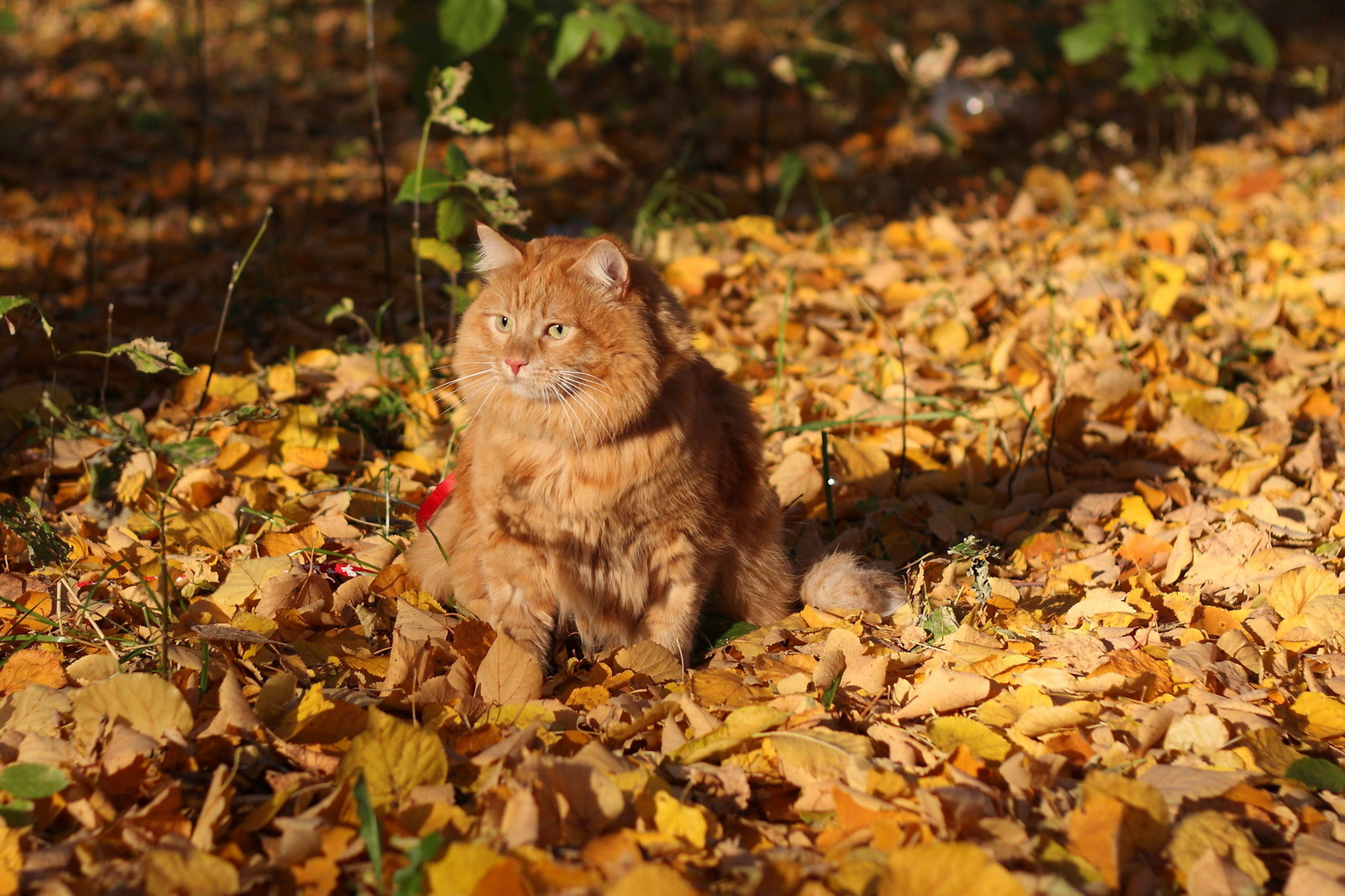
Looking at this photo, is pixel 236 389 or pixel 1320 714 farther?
pixel 236 389

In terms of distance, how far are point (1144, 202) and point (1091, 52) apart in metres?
1.07

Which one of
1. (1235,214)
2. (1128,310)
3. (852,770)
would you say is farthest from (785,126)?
(852,770)

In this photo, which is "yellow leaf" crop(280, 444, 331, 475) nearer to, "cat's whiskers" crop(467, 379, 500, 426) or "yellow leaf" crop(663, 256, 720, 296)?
"cat's whiskers" crop(467, 379, 500, 426)

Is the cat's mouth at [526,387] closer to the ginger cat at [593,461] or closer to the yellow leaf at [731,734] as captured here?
the ginger cat at [593,461]

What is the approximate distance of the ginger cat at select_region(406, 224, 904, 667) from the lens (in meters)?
2.33

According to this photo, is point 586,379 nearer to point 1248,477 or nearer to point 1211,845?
point 1211,845

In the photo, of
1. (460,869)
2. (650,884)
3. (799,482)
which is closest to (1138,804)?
(650,884)

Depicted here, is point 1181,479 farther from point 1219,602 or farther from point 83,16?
point 83,16

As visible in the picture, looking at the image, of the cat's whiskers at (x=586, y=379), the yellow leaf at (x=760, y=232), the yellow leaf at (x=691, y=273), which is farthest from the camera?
the yellow leaf at (x=760, y=232)

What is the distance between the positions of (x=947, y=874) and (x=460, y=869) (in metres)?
0.71

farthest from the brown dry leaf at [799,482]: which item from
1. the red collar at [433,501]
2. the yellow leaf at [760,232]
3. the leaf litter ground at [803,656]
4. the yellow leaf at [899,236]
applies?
the yellow leaf at [899,236]

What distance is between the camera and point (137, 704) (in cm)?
192

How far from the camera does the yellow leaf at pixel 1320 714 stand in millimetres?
2123

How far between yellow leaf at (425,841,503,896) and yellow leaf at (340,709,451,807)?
0.25m
